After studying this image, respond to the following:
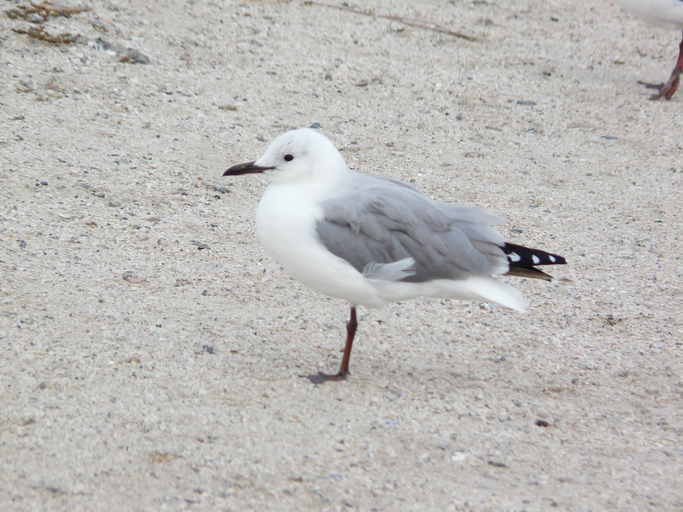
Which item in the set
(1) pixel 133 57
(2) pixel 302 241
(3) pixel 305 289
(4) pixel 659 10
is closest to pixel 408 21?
(4) pixel 659 10

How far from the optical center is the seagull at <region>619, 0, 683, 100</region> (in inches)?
333

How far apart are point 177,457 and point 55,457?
0.37 meters

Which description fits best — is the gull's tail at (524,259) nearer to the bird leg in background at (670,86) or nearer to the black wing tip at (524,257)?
the black wing tip at (524,257)

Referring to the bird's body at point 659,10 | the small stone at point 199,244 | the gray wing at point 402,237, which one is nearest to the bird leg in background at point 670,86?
the bird's body at point 659,10

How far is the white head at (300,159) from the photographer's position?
3832mm

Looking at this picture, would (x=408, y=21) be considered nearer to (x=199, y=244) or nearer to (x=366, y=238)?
(x=199, y=244)

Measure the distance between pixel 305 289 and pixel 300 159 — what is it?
1202 millimetres

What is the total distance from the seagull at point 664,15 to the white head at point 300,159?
5.30 m

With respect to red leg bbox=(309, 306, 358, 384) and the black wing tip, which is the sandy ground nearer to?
red leg bbox=(309, 306, 358, 384)

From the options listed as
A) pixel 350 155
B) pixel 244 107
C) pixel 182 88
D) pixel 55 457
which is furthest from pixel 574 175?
pixel 55 457

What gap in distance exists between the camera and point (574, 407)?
13.1 ft

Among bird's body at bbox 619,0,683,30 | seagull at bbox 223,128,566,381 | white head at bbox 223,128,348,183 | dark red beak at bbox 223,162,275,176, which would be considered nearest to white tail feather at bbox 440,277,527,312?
seagull at bbox 223,128,566,381

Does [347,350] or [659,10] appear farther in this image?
[659,10]

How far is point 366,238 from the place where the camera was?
3816mm
